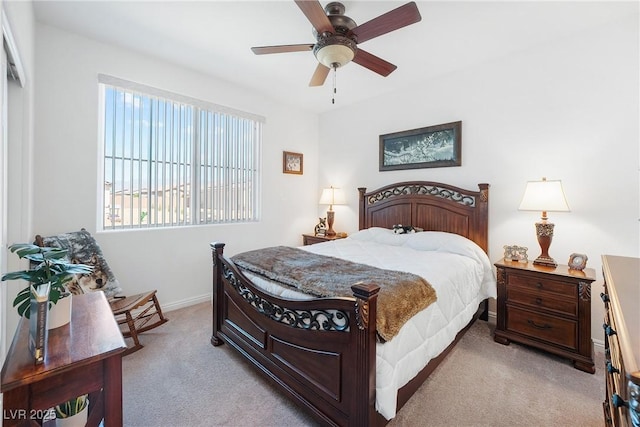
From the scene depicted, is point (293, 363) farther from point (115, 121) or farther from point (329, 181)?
point (329, 181)

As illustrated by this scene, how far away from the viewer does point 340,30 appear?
197 cm

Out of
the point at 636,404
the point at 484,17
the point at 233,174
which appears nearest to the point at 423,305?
the point at 636,404

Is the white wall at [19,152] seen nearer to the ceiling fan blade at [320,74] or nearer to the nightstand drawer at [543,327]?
the ceiling fan blade at [320,74]

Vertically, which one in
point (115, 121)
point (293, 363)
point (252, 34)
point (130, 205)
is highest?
point (252, 34)

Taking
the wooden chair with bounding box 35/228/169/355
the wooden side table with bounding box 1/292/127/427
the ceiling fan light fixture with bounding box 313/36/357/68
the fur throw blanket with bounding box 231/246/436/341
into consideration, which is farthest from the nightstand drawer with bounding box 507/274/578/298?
the wooden chair with bounding box 35/228/169/355

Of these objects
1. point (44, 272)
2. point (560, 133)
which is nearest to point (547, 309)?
point (560, 133)

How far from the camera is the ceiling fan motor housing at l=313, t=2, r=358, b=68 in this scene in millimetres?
1939

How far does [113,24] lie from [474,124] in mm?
3673

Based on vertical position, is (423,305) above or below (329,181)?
below

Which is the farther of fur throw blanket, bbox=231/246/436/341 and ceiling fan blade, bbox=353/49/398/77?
ceiling fan blade, bbox=353/49/398/77

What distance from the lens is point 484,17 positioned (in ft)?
7.39

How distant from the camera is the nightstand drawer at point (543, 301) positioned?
85.3 inches

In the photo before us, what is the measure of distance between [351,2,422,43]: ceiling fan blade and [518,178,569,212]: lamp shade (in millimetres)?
1766

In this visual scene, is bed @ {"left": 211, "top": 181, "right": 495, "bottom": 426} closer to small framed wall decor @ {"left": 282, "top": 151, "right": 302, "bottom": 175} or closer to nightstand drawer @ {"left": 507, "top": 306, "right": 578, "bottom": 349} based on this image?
nightstand drawer @ {"left": 507, "top": 306, "right": 578, "bottom": 349}
